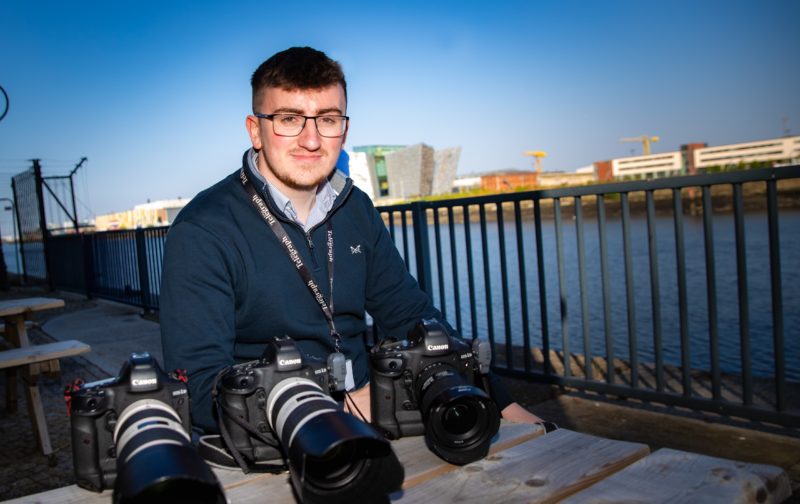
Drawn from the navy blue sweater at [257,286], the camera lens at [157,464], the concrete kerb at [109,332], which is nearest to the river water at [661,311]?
the navy blue sweater at [257,286]

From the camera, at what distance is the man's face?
Answer: 1.73 metres

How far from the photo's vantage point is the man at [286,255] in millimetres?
1415

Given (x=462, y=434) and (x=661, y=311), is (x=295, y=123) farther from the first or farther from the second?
(x=661, y=311)

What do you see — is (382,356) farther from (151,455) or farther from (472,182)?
(472,182)

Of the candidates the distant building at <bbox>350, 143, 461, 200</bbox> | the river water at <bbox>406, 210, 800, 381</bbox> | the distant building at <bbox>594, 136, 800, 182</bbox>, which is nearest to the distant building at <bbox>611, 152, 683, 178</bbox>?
the distant building at <bbox>594, 136, 800, 182</bbox>

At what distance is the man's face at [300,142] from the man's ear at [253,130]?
6 cm

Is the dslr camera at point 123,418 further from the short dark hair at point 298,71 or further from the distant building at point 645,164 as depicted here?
the distant building at point 645,164

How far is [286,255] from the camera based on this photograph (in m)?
1.65

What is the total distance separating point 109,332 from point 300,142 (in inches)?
239

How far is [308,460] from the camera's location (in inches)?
36.4

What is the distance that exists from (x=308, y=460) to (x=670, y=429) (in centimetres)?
240

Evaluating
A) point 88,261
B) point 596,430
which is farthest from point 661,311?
point 88,261

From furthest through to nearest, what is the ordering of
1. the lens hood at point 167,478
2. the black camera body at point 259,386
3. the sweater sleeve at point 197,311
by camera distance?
the sweater sleeve at point 197,311 < the black camera body at point 259,386 < the lens hood at point 167,478

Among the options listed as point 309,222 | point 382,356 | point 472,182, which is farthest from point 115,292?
point 472,182
